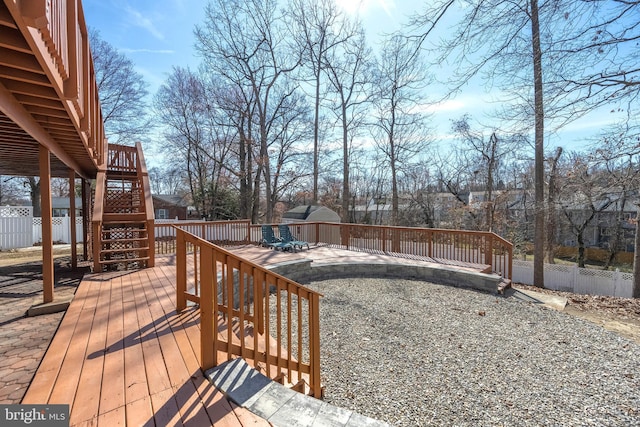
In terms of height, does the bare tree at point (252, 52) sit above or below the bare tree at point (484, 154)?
above

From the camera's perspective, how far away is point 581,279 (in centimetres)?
910

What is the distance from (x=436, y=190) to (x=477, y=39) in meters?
15.5

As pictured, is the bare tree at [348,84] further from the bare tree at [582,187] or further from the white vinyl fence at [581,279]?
the bare tree at [582,187]

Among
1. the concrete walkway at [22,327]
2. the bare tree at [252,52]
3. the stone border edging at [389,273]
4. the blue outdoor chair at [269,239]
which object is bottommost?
the stone border edging at [389,273]

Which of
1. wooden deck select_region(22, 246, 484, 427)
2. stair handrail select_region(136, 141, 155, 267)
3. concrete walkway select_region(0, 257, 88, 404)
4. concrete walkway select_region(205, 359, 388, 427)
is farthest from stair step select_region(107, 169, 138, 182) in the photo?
concrete walkway select_region(205, 359, 388, 427)

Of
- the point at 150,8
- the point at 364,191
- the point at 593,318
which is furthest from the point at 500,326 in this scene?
the point at 364,191

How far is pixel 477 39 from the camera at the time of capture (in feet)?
17.7

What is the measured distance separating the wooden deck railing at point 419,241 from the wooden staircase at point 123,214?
3815mm

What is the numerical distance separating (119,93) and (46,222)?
15924mm

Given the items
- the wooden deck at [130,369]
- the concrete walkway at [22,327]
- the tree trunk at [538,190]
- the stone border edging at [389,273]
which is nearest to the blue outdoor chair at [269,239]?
the stone border edging at [389,273]

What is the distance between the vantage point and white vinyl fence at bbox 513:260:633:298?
8.52 metres

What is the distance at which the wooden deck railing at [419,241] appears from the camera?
7.40 metres

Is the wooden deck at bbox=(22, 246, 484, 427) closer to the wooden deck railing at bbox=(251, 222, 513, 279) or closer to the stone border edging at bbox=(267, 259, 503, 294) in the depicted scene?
the stone border edging at bbox=(267, 259, 503, 294)

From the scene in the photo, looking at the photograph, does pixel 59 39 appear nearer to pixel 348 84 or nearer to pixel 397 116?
pixel 348 84
